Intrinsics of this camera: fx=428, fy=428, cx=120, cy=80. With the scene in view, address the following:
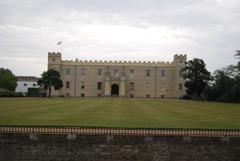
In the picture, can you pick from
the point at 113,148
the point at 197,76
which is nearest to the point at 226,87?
the point at 197,76

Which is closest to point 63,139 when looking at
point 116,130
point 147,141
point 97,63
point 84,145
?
point 84,145

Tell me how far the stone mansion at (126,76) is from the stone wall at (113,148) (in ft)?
280

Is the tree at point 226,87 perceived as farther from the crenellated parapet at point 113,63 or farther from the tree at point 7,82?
the tree at point 7,82

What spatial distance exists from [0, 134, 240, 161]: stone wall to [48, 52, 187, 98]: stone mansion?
85307 millimetres

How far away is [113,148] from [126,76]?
3406 inches

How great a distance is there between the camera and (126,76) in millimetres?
107438

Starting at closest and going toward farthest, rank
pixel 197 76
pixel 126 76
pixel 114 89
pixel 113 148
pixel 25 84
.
Answer: pixel 113 148, pixel 197 76, pixel 114 89, pixel 126 76, pixel 25 84

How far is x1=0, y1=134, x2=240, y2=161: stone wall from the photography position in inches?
827

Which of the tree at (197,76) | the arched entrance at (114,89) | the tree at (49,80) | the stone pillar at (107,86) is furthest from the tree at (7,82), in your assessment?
the tree at (197,76)

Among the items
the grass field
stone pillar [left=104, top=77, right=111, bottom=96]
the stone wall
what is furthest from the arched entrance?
the stone wall

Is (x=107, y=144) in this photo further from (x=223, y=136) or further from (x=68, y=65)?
(x=68, y=65)

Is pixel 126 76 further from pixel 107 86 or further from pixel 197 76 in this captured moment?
pixel 197 76

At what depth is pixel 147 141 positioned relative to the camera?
828 inches

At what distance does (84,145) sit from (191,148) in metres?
5.30
